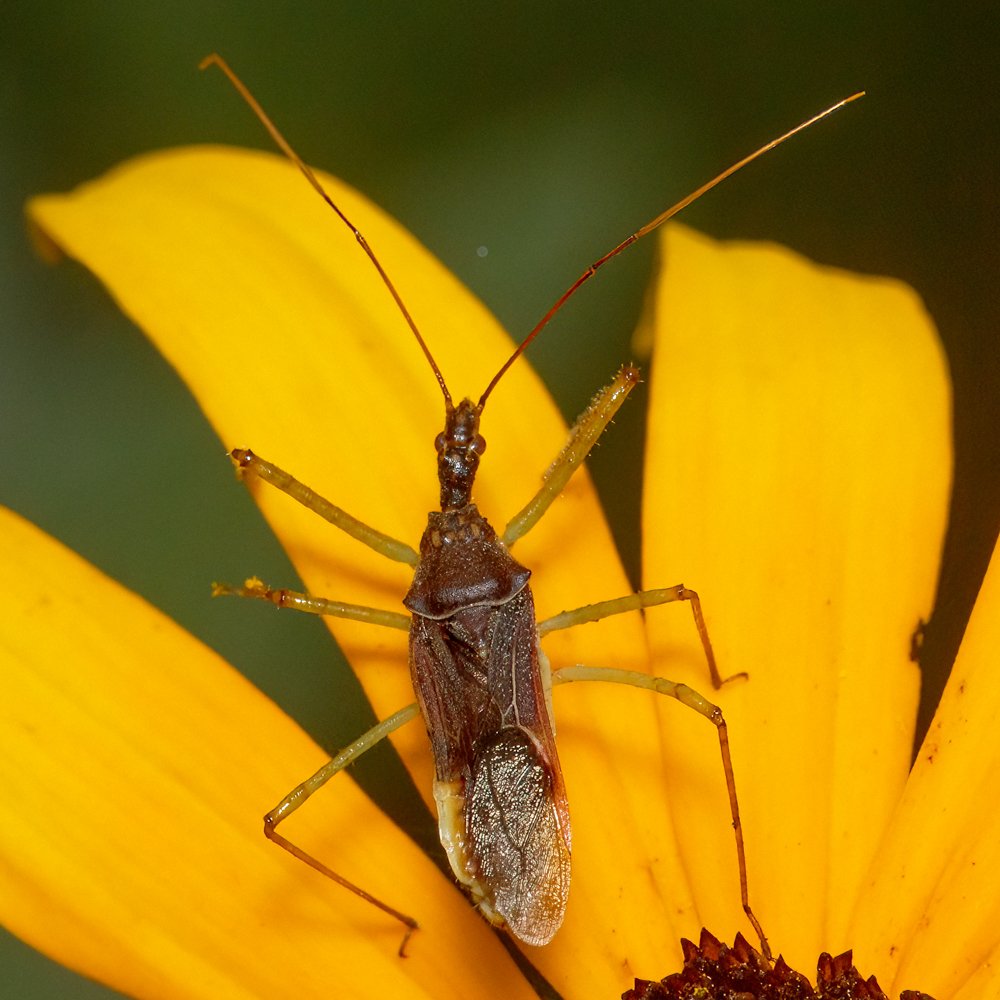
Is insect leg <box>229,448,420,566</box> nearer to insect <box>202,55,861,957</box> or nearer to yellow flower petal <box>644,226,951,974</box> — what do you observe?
insect <box>202,55,861,957</box>

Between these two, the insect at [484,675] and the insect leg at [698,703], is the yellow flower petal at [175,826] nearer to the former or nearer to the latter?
the insect at [484,675]

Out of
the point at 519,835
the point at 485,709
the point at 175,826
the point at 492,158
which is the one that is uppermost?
the point at 492,158

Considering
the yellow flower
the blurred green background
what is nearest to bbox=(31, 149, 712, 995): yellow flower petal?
the yellow flower

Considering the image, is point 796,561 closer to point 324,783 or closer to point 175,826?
point 324,783

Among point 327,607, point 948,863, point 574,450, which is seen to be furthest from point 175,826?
point 948,863

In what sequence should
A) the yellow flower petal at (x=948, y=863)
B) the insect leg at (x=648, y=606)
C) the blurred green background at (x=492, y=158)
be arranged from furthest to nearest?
the blurred green background at (x=492, y=158) → the insect leg at (x=648, y=606) → the yellow flower petal at (x=948, y=863)

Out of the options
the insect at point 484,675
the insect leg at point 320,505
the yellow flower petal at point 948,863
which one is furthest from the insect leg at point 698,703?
the insect leg at point 320,505
